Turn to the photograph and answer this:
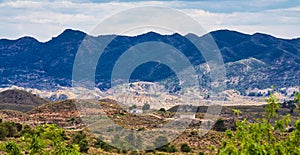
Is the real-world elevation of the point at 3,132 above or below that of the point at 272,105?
below

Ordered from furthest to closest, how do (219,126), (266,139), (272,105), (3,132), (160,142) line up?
1. (219,126)
2. (160,142)
3. (3,132)
4. (266,139)
5. (272,105)

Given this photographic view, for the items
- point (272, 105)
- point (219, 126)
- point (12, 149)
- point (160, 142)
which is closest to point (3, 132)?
point (160, 142)

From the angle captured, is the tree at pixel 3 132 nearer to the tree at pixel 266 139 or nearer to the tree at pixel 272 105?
the tree at pixel 266 139

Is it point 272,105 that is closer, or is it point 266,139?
point 272,105

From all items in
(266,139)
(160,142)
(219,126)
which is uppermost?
(266,139)

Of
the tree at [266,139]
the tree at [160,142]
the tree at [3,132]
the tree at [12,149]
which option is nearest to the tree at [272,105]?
the tree at [266,139]

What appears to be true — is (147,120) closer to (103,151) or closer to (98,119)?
(98,119)

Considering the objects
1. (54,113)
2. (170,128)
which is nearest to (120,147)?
(170,128)

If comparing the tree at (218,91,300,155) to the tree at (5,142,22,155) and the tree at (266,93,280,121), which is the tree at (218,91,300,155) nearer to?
the tree at (266,93,280,121)

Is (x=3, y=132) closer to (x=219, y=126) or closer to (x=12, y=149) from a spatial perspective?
(x=12, y=149)

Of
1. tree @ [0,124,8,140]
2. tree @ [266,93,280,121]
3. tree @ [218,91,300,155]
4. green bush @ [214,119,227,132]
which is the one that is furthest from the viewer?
green bush @ [214,119,227,132]

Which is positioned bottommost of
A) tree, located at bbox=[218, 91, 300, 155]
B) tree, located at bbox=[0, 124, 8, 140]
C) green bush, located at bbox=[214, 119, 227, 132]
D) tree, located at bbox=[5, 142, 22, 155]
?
green bush, located at bbox=[214, 119, 227, 132]

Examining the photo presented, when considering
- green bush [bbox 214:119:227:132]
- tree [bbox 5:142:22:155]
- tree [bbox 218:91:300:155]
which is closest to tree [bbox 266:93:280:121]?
tree [bbox 218:91:300:155]
